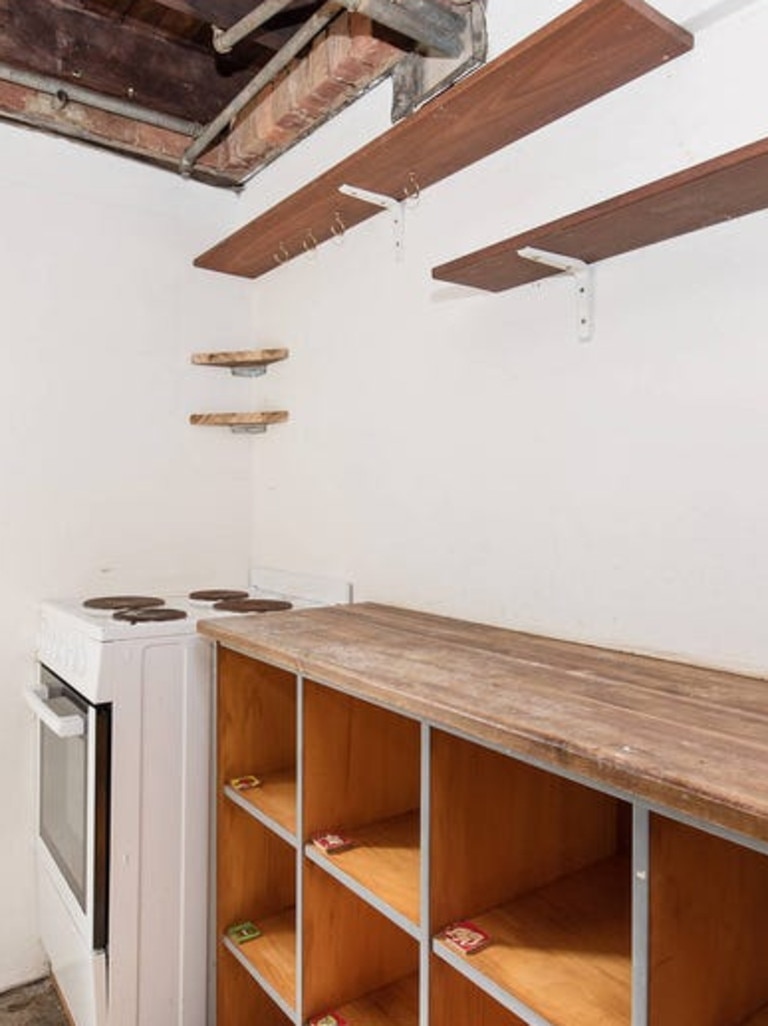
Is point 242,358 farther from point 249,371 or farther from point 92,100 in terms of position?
point 92,100

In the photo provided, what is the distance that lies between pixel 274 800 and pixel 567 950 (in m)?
0.82

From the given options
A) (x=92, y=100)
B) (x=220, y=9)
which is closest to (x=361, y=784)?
(x=220, y=9)

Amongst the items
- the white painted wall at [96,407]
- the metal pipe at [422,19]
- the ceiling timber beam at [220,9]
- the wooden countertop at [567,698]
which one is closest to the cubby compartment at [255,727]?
the wooden countertop at [567,698]

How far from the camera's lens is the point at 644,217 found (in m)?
1.26

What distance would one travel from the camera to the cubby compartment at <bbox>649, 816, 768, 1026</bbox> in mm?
862

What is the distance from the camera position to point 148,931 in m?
1.83

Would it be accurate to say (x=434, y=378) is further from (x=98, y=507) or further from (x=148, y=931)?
(x=148, y=931)

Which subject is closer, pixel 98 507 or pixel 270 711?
pixel 270 711

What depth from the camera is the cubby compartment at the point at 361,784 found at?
1459mm

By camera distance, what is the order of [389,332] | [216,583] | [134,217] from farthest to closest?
[216,583], [134,217], [389,332]

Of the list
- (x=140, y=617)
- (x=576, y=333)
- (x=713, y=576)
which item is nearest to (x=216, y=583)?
(x=140, y=617)

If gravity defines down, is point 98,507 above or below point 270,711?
above

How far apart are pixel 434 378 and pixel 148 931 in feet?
5.09

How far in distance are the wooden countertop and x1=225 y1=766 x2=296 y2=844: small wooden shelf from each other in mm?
379
